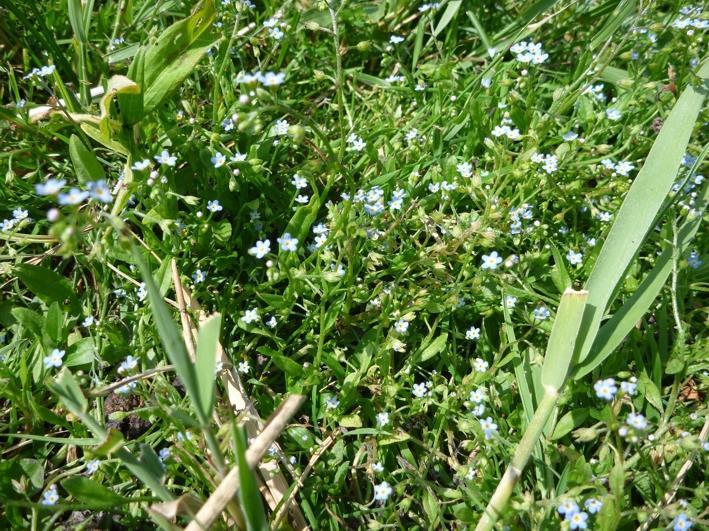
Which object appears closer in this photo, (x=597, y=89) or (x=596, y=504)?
(x=596, y=504)

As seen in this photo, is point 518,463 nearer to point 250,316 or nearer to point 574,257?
point 574,257

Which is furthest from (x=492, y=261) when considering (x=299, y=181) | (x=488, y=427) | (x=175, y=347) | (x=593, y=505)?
(x=175, y=347)

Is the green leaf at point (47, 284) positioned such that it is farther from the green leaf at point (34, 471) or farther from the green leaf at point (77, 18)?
the green leaf at point (77, 18)

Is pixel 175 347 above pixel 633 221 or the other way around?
above

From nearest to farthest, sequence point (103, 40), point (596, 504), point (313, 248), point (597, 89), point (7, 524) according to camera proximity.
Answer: point (596, 504) < point (7, 524) < point (313, 248) < point (597, 89) < point (103, 40)

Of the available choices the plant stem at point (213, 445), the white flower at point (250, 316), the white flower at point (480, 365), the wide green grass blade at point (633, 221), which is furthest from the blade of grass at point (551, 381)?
the white flower at point (250, 316)

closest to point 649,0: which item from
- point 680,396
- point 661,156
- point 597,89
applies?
point 597,89

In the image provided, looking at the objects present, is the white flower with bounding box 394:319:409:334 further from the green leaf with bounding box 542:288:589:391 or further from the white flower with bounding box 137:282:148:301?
the white flower with bounding box 137:282:148:301

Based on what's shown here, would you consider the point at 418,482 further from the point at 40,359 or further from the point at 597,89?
the point at 597,89


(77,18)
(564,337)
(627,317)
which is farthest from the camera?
(77,18)
